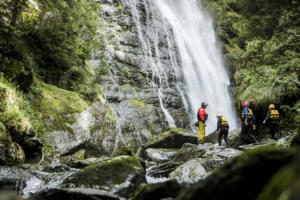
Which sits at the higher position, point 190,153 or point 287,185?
point 287,185

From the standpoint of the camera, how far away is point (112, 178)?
17.2 ft

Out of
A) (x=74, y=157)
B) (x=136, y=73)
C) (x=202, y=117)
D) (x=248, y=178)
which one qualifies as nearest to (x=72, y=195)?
(x=248, y=178)

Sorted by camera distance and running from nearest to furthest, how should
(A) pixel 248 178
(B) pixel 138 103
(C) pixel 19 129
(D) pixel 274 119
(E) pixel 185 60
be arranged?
(A) pixel 248 178
(C) pixel 19 129
(D) pixel 274 119
(B) pixel 138 103
(E) pixel 185 60

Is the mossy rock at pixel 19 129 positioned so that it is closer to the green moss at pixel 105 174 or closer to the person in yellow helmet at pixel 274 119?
the green moss at pixel 105 174

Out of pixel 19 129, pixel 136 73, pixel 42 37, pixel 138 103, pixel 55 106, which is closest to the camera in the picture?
pixel 19 129

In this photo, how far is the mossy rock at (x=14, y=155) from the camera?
617 cm

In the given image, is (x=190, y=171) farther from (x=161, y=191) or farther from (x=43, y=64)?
(x=43, y=64)

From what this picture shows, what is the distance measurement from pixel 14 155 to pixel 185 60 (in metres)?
18.9

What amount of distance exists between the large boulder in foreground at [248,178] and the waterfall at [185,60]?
48.2 feet

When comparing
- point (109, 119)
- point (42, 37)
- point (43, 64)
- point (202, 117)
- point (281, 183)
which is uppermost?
point (42, 37)

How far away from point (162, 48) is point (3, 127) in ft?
57.4

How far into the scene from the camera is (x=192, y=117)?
18.4 metres

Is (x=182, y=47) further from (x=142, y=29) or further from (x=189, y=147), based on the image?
(x=189, y=147)

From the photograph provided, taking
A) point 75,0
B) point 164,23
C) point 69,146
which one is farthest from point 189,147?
point 164,23
